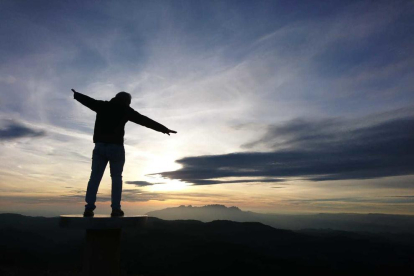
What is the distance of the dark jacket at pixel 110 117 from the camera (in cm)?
800

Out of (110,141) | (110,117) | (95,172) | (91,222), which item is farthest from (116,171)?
(91,222)

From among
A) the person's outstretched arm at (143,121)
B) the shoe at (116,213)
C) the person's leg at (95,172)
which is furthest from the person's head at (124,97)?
the shoe at (116,213)

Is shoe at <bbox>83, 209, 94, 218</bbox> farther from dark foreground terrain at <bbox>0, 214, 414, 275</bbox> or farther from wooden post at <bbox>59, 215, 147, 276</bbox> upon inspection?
dark foreground terrain at <bbox>0, 214, 414, 275</bbox>

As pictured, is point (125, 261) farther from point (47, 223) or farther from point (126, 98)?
point (126, 98)

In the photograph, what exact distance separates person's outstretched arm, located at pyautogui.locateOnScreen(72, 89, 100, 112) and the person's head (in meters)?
0.66

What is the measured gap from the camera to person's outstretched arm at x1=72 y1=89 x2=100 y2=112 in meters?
7.91

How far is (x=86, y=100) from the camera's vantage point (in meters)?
8.02

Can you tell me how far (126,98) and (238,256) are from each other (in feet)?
508

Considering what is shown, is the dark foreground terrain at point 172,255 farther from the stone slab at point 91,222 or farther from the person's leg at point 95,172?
the stone slab at point 91,222

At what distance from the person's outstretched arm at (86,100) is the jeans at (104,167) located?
3.88 ft

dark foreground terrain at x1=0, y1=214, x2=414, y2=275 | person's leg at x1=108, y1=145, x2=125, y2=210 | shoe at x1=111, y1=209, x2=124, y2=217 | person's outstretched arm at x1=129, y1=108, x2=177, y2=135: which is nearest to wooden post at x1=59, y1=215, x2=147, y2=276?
shoe at x1=111, y1=209, x2=124, y2=217

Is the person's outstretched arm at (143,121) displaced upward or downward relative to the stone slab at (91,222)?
upward

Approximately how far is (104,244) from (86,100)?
4266mm

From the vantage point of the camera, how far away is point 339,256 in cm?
19962
